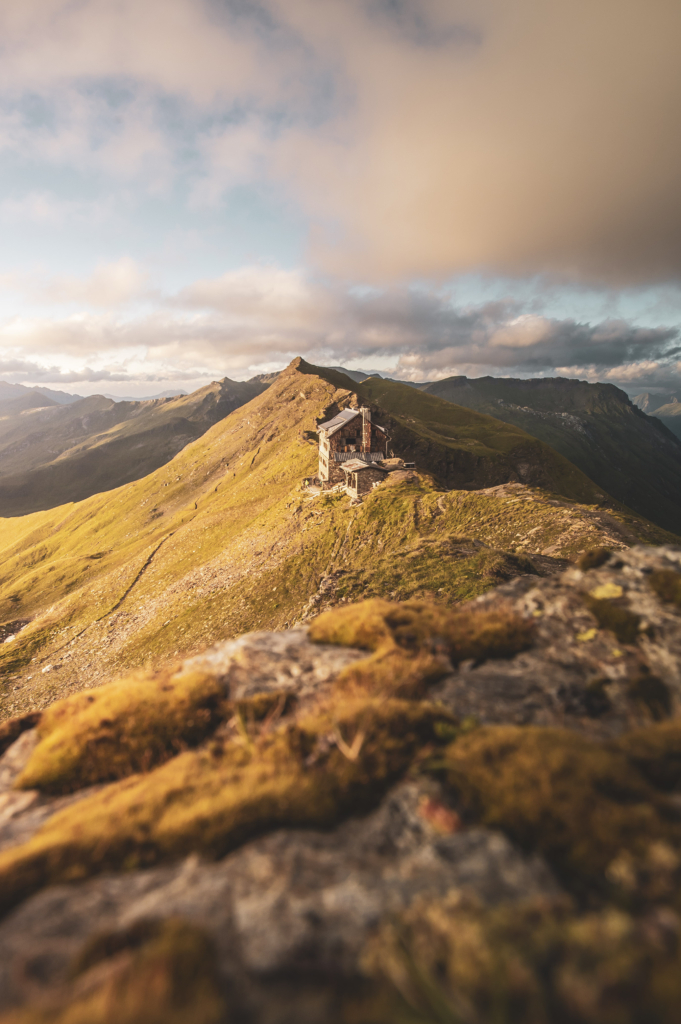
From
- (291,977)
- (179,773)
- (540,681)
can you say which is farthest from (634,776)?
(179,773)

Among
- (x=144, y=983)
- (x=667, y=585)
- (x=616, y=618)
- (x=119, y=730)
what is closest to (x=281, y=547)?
(x=119, y=730)

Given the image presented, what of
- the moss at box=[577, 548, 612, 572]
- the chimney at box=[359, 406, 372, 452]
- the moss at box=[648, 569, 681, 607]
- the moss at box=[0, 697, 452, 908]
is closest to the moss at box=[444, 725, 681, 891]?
the moss at box=[0, 697, 452, 908]

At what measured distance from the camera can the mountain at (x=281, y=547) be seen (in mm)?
27797

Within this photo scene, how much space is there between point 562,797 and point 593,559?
8.88 meters

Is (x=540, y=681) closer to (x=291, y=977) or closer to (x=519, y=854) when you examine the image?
(x=519, y=854)

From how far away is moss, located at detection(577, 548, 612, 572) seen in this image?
40.8 feet

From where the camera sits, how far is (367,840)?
19.1 ft

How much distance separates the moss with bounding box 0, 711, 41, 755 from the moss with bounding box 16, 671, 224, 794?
570 mm

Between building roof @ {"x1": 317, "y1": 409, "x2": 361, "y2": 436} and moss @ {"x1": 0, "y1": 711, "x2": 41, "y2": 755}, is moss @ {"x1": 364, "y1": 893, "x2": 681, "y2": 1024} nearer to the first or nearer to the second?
moss @ {"x1": 0, "y1": 711, "x2": 41, "y2": 755}

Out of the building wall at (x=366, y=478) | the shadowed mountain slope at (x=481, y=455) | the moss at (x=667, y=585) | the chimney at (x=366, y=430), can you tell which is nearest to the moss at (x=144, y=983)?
the moss at (x=667, y=585)

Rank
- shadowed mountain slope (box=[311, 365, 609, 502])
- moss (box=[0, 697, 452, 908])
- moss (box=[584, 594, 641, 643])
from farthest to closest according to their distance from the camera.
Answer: shadowed mountain slope (box=[311, 365, 609, 502]) → moss (box=[584, 594, 641, 643]) → moss (box=[0, 697, 452, 908])

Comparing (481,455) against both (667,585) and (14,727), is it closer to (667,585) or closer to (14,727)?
(667,585)

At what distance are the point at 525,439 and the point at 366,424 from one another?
102932mm

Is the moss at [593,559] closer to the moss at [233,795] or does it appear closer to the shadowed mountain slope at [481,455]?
the moss at [233,795]
